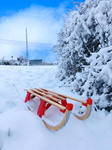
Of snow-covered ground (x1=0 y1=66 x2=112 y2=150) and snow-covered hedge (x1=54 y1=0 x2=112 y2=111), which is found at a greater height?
snow-covered hedge (x1=54 y1=0 x2=112 y2=111)

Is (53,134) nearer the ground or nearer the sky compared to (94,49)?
nearer the ground

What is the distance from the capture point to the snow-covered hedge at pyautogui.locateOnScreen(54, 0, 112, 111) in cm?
210

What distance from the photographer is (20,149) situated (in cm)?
134

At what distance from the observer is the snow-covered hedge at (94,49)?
2.10m

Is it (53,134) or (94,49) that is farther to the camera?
(94,49)

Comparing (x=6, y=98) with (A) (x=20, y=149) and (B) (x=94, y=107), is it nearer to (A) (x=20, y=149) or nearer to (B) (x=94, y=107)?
(A) (x=20, y=149)

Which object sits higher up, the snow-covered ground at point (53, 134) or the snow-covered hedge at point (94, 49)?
the snow-covered hedge at point (94, 49)

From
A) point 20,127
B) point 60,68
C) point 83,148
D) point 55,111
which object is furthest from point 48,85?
point 83,148

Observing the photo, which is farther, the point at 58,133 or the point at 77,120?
the point at 77,120

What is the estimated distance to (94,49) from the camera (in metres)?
2.82

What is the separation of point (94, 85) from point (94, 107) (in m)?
0.51

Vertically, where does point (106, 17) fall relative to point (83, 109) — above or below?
above

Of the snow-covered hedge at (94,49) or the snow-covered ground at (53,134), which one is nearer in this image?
the snow-covered ground at (53,134)

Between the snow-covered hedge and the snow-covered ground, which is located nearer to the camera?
the snow-covered ground
